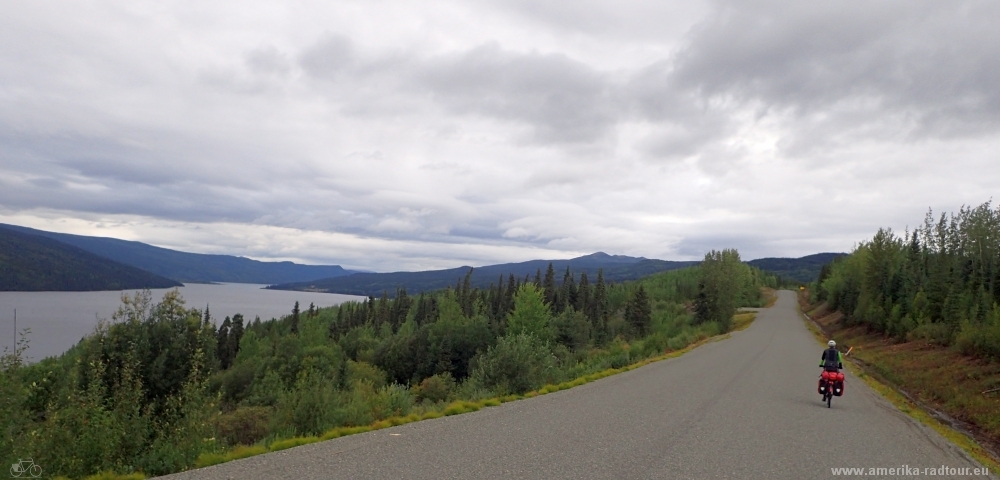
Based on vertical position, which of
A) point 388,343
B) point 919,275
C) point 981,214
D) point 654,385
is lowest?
point 388,343

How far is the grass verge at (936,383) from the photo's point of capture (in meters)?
15.5

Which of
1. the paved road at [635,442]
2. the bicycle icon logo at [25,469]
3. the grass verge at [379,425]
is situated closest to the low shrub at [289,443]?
the grass verge at [379,425]

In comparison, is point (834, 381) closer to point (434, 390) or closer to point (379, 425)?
point (379, 425)

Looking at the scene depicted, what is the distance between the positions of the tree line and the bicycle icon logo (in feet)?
103

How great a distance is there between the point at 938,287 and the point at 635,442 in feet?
144

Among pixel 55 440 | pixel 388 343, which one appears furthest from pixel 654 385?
pixel 388 343

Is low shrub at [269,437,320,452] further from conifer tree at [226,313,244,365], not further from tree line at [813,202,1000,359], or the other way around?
conifer tree at [226,313,244,365]

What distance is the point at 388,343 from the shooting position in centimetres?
6175

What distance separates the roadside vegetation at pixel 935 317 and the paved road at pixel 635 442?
5602 millimetres

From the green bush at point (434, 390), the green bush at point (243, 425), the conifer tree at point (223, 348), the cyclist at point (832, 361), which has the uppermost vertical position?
the cyclist at point (832, 361)

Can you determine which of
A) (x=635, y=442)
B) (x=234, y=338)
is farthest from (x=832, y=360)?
(x=234, y=338)

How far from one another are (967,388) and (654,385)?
1288 centimetres

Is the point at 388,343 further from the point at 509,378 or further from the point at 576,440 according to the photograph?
the point at 576,440

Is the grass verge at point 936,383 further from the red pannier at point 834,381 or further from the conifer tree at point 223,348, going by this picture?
the conifer tree at point 223,348
